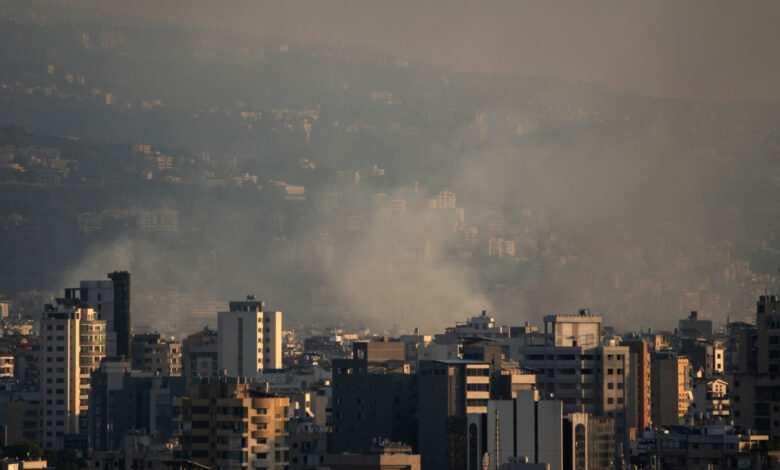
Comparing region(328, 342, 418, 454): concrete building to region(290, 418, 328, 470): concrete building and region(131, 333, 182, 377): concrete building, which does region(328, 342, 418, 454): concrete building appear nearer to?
region(290, 418, 328, 470): concrete building

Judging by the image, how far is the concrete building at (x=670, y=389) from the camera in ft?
183

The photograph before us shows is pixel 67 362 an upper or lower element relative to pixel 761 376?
upper

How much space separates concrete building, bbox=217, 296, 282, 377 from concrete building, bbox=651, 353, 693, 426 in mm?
18417

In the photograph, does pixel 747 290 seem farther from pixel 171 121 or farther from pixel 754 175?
pixel 171 121

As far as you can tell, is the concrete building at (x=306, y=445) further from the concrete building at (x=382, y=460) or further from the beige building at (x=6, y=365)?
the beige building at (x=6, y=365)

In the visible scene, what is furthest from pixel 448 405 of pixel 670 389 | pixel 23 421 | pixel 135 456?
pixel 23 421

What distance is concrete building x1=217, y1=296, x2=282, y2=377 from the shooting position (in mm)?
75000

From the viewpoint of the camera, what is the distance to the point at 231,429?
1417 inches

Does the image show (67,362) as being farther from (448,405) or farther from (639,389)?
(448,405)

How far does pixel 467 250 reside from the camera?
103812 millimetres

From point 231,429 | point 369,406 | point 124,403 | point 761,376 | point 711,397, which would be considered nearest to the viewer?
point 231,429

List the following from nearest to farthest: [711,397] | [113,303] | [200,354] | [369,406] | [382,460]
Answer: [382,460], [369,406], [711,397], [200,354], [113,303]

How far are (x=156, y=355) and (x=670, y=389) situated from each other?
82.0 feet

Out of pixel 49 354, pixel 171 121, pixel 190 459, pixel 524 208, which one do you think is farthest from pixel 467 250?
pixel 190 459
